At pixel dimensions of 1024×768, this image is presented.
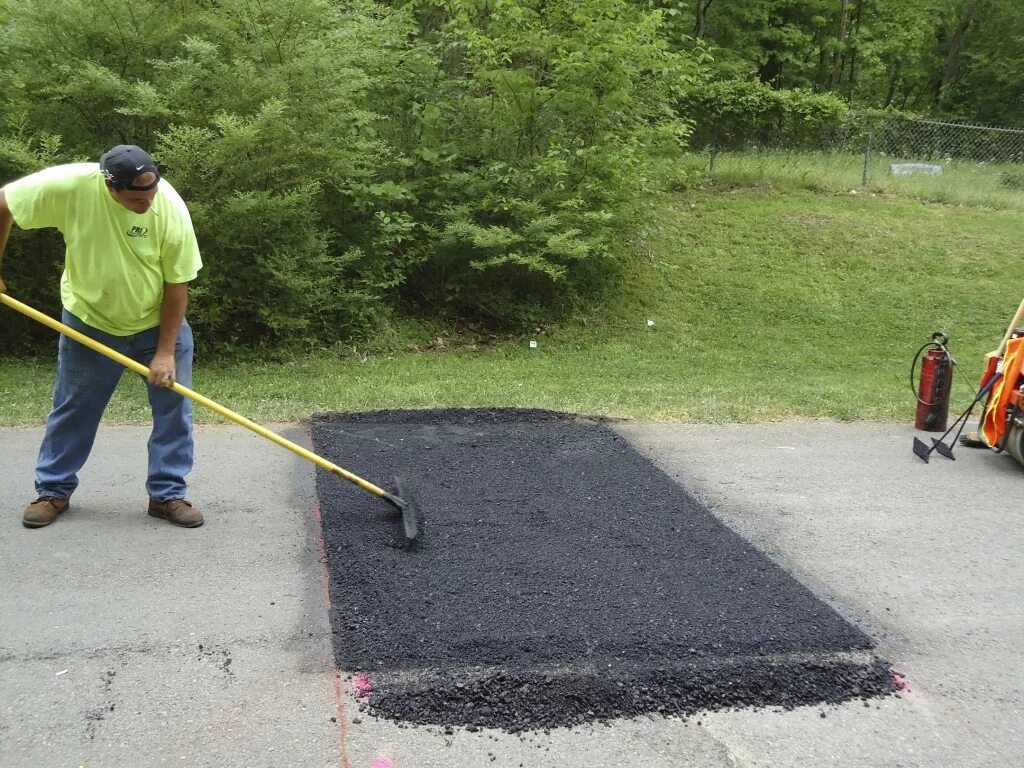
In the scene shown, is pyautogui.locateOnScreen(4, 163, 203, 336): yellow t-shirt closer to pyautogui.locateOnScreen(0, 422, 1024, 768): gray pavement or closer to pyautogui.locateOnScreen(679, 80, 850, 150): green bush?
pyautogui.locateOnScreen(0, 422, 1024, 768): gray pavement

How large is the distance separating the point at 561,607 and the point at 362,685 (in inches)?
35.0

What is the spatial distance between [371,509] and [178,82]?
5.22 m

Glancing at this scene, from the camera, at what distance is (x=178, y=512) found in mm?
4168

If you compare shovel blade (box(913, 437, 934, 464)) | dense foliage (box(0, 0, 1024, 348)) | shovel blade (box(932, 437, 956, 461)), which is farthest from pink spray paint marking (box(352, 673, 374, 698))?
dense foliage (box(0, 0, 1024, 348))

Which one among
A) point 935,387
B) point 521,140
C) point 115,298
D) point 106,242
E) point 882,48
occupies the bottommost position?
point 935,387

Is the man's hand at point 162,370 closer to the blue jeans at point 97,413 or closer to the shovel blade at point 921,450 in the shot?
the blue jeans at point 97,413

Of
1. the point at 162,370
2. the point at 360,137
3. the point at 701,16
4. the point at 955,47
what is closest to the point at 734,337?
the point at 360,137

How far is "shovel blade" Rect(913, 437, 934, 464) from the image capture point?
19.2 ft

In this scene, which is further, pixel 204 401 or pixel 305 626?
pixel 204 401

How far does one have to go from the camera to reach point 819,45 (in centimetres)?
2462

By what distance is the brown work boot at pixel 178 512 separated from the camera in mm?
4164

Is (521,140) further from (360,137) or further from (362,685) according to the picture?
(362,685)

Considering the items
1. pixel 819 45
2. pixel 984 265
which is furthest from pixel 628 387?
pixel 819 45

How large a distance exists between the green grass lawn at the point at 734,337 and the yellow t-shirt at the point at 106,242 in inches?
87.2
